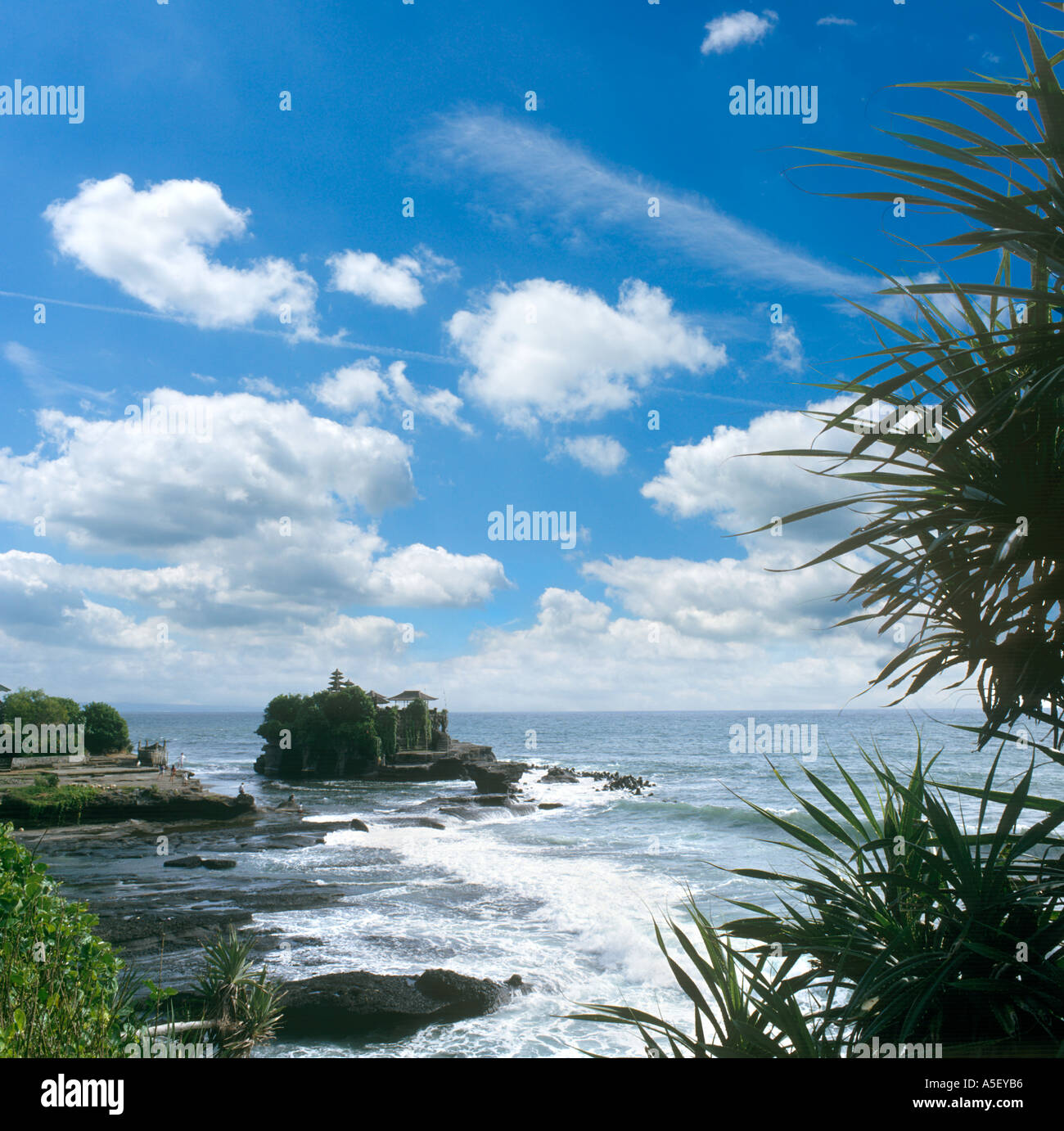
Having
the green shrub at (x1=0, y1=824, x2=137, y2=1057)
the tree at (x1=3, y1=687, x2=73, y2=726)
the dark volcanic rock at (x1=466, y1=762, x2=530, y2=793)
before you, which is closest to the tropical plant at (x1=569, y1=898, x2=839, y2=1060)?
the green shrub at (x1=0, y1=824, x2=137, y2=1057)

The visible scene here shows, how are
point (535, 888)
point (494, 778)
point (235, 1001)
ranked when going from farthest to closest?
point (494, 778)
point (535, 888)
point (235, 1001)

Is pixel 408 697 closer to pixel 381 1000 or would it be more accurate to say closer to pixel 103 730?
pixel 103 730

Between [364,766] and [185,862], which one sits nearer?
[185,862]

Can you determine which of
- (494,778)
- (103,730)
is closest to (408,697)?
(494,778)

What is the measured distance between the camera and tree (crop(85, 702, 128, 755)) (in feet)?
114

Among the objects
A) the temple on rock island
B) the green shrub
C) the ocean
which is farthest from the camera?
the temple on rock island

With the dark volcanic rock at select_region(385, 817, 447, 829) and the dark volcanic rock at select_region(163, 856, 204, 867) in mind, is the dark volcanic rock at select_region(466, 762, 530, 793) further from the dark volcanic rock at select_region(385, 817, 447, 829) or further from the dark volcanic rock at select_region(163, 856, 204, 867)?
the dark volcanic rock at select_region(163, 856, 204, 867)

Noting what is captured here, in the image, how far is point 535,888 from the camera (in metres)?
18.2

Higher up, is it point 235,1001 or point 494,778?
point 235,1001

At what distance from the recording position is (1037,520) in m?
2.35

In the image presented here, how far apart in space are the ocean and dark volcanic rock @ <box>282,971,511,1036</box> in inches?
12.4

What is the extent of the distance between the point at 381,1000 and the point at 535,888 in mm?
9599
